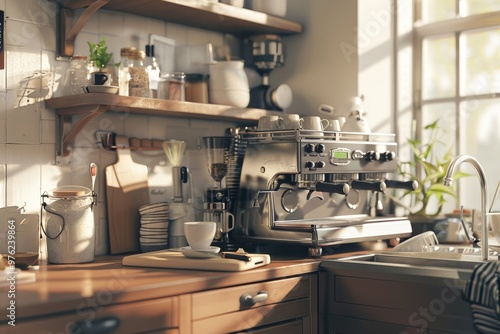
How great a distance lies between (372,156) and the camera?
9.79ft

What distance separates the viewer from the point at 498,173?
129 inches

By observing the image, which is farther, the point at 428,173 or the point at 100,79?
the point at 428,173

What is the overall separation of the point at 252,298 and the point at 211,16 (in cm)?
130

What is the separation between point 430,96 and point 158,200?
1.42 m

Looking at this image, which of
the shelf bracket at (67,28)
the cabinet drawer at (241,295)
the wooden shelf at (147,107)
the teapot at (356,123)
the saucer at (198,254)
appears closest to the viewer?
the cabinet drawer at (241,295)

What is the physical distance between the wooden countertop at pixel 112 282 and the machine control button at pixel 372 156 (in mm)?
543

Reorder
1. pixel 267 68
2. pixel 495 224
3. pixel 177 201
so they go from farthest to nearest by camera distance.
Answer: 1. pixel 267 68
2. pixel 177 201
3. pixel 495 224

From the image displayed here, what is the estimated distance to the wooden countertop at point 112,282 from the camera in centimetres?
184

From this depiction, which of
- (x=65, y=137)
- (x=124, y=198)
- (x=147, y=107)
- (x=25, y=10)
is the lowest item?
(x=124, y=198)

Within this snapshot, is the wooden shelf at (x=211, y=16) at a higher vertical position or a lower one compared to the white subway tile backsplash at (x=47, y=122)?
higher

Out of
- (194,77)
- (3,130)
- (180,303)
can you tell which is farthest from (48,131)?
(180,303)

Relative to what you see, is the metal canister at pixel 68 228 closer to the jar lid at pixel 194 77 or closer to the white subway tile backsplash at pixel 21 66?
the white subway tile backsplash at pixel 21 66

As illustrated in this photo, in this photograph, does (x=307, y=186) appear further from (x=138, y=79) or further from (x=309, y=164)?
(x=138, y=79)

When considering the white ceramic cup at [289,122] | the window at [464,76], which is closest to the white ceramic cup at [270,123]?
the white ceramic cup at [289,122]
